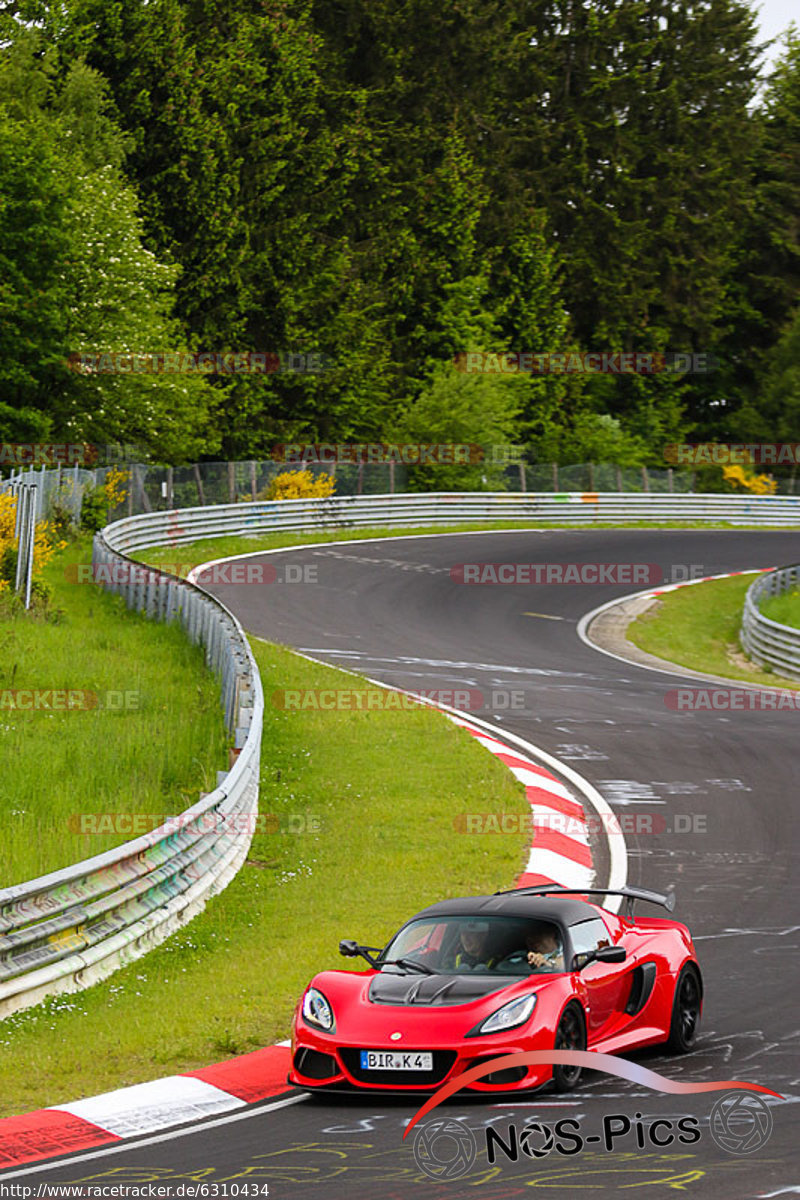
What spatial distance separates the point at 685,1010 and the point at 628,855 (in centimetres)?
598

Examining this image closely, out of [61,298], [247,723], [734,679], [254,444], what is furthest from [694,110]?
[247,723]

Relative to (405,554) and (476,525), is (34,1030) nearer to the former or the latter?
(405,554)

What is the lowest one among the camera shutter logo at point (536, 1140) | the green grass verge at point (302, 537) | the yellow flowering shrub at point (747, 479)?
the camera shutter logo at point (536, 1140)

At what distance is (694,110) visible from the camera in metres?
83.4

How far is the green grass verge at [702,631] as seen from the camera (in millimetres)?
31859

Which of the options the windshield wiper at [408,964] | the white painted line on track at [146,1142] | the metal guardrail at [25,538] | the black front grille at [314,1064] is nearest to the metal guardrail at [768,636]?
the metal guardrail at [25,538]

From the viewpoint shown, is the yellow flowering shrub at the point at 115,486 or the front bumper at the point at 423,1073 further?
the yellow flowering shrub at the point at 115,486

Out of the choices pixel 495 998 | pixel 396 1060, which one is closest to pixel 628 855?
pixel 495 998

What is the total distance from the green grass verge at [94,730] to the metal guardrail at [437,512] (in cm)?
1178

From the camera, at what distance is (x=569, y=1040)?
8664 mm

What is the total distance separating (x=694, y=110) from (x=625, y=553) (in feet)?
151

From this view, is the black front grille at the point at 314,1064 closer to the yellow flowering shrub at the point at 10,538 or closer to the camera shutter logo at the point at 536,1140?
the camera shutter logo at the point at 536,1140

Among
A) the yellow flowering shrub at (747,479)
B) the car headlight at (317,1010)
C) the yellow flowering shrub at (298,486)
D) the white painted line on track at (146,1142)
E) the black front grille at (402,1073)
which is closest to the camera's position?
the white painted line on track at (146,1142)

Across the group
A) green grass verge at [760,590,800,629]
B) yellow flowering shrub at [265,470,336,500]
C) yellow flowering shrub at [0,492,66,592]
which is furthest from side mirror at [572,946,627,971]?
yellow flowering shrub at [265,470,336,500]
